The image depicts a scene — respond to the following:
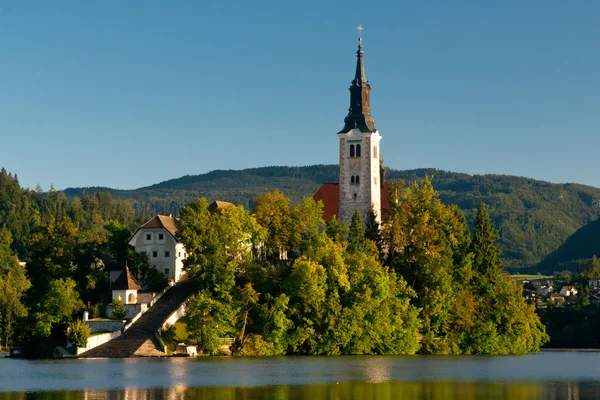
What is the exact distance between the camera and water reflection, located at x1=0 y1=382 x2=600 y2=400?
168 ft

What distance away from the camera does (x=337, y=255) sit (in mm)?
89938

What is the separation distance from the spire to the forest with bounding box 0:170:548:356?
1194 centimetres

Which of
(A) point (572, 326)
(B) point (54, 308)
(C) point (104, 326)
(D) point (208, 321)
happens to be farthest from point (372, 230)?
(A) point (572, 326)

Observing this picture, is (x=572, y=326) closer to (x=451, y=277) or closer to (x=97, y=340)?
(x=451, y=277)

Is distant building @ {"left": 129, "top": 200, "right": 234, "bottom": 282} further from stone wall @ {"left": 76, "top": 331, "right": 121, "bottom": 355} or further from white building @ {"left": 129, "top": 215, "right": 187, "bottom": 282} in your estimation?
stone wall @ {"left": 76, "top": 331, "right": 121, "bottom": 355}

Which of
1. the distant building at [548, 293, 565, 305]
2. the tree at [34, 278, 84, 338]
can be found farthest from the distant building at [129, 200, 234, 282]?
the distant building at [548, 293, 565, 305]

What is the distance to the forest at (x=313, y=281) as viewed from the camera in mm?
87125

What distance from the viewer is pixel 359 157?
374 feet

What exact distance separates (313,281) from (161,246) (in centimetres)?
1775

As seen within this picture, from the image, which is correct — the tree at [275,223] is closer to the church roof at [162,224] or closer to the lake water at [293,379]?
the church roof at [162,224]

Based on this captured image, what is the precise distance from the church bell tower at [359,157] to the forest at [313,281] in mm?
6907

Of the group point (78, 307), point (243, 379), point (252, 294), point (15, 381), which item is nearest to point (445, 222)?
point (252, 294)

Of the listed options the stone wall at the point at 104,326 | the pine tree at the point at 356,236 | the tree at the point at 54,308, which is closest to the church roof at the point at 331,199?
the pine tree at the point at 356,236

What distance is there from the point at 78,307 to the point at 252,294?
13.6m
